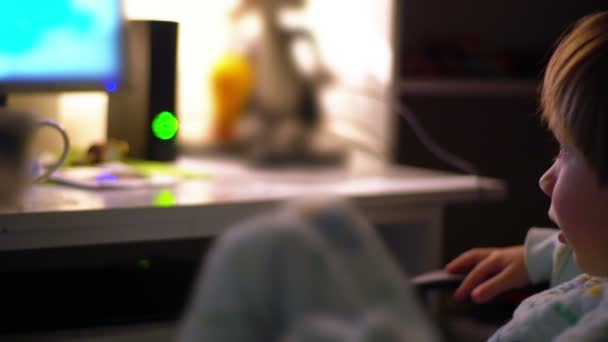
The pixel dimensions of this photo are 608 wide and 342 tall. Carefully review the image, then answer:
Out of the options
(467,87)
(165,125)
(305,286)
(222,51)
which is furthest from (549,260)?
(467,87)

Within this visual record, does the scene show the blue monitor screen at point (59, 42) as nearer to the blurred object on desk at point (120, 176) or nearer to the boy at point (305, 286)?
the blurred object on desk at point (120, 176)

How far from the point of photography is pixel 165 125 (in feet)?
4.42

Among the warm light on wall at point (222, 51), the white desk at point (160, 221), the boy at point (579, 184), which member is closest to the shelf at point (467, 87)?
the warm light on wall at point (222, 51)

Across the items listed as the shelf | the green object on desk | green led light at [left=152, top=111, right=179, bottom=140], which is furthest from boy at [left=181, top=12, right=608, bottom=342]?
the shelf

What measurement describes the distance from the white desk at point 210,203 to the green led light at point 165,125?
0.07 m

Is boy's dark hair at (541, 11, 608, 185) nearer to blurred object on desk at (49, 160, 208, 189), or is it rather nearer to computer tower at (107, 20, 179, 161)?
blurred object on desk at (49, 160, 208, 189)

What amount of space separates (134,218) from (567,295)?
47cm

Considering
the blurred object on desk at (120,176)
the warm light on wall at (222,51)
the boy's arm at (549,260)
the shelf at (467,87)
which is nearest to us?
the boy's arm at (549,260)

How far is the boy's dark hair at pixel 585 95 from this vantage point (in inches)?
27.8

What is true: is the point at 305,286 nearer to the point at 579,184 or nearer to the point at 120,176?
the point at 579,184

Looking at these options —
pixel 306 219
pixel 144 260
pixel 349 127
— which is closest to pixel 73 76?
pixel 144 260

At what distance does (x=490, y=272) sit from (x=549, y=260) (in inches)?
2.4

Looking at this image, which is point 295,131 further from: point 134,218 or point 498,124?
point 498,124

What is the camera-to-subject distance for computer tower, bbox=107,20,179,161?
132 centimetres
